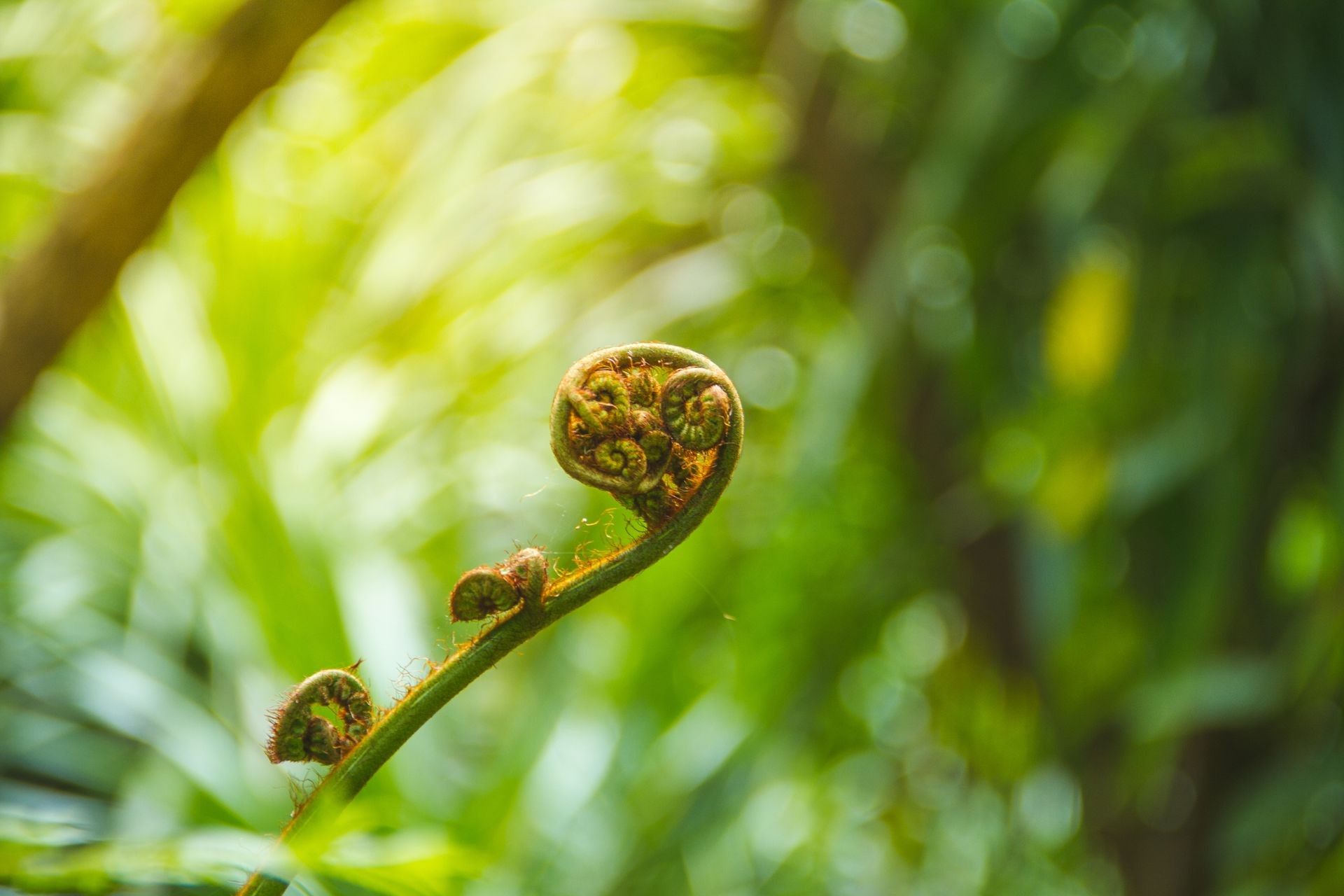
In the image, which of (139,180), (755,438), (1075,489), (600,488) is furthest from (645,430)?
(755,438)

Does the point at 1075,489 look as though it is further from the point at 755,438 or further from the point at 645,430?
the point at 645,430

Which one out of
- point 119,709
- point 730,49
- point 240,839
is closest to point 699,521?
point 240,839

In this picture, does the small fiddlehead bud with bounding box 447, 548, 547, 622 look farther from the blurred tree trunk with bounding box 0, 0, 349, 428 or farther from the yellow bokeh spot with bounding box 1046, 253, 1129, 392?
the yellow bokeh spot with bounding box 1046, 253, 1129, 392

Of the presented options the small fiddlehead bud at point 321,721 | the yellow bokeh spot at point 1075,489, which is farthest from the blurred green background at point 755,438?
the small fiddlehead bud at point 321,721

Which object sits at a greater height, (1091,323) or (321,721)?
(321,721)

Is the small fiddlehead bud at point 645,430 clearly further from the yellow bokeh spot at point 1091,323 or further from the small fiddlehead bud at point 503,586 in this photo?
the yellow bokeh spot at point 1091,323

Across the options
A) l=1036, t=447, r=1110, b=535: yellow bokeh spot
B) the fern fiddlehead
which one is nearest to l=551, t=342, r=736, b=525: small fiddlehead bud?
the fern fiddlehead

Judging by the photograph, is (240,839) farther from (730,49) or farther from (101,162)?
(730,49)
